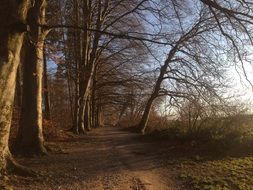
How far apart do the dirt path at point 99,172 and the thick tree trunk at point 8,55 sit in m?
0.94

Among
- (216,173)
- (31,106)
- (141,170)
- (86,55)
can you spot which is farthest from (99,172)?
(86,55)

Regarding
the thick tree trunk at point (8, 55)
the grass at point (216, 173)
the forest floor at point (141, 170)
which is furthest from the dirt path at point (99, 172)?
the thick tree trunk at point (8, 55)

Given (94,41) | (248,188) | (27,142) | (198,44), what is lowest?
(248,188)

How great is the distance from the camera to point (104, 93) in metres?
47.0

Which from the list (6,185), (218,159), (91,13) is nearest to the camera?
(6,185)

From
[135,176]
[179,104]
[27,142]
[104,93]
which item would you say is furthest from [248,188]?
[104,93]

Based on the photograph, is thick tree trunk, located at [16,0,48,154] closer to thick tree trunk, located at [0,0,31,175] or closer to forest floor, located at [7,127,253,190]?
forest floor, located at [7,127,253,190]

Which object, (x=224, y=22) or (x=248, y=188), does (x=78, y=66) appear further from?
(x=248, y=188)

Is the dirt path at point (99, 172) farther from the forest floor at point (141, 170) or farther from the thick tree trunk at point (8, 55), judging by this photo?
the thick tree trunk at point (8, 55)

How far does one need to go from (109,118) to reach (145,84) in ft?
196

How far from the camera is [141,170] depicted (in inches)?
475

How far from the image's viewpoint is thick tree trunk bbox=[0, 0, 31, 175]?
368 inches

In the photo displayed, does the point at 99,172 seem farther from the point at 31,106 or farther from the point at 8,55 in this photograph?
the point at 8,55

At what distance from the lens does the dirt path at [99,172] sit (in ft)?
31.7
